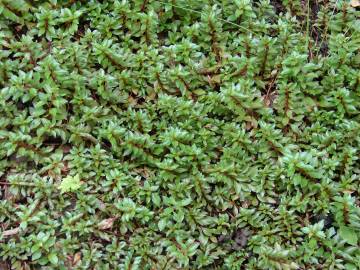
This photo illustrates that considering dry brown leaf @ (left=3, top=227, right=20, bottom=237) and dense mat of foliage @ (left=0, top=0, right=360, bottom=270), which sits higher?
dense mat of foliage @ (left=0, top=0, right=360, bottom=270)

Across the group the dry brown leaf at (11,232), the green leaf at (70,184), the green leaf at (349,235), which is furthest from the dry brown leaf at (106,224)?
the green leaf at (349,235)

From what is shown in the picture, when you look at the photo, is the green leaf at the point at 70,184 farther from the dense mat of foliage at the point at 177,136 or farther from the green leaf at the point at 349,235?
the green leaf at the point at 349,235

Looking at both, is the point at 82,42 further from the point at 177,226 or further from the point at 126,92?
the point at 177,226

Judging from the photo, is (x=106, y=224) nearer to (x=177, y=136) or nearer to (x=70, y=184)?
(x=70, y=184)

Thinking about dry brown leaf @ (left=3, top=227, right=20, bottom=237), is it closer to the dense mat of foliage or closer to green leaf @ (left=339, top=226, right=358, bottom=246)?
the dense mat of foliage

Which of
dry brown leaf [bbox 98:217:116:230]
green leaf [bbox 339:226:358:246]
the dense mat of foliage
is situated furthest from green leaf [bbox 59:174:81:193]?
green leaf [bbox 339:226:358:246]

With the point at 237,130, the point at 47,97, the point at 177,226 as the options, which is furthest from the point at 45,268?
the point at 237,130

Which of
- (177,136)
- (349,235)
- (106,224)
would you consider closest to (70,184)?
(106,224)
